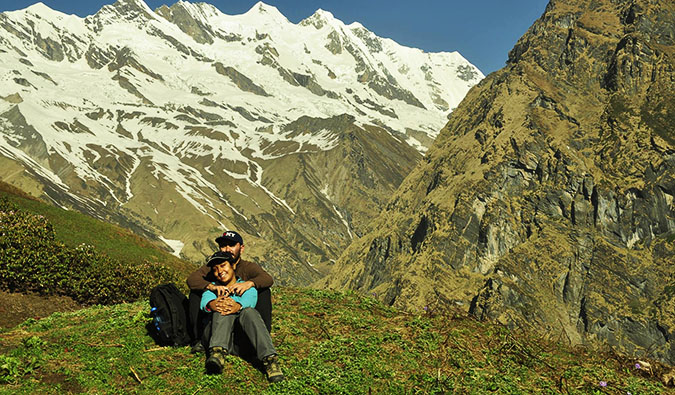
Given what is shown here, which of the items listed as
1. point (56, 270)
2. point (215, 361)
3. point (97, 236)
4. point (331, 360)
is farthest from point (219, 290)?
point (97, 236)

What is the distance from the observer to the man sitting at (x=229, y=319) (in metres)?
10.6

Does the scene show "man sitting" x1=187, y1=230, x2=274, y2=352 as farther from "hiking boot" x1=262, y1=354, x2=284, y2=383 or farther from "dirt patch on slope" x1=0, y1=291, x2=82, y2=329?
"dirt patch on slope" x1=0, y1=291, x2=82, y2=329

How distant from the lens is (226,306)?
11156mm

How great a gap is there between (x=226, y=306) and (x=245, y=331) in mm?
675

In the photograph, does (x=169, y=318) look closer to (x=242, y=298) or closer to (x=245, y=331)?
(x=242, y=298)

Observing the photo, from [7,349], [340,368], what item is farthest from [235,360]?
[7,349]

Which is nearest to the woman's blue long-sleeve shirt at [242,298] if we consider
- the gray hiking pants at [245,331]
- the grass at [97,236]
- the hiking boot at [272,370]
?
the gray hiking pants at [245,331]

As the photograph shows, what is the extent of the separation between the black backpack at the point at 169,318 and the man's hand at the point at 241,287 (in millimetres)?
1503

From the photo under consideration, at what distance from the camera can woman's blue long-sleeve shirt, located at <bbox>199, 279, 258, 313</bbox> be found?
11.4 meters

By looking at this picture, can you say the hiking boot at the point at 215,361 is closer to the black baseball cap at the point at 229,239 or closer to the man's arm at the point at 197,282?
the man's arm at the point at 197,282

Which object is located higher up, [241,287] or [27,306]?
[241,287]

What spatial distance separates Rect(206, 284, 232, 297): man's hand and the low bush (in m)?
11.7

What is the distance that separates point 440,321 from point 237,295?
625 centimetres

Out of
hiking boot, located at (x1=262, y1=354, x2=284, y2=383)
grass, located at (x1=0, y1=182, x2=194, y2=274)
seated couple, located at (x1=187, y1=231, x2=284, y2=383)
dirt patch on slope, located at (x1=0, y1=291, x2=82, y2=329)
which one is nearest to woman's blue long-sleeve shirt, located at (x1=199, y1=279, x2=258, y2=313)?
seated couple, located at (x1=187, y1=231, x2=284, y2=383)
